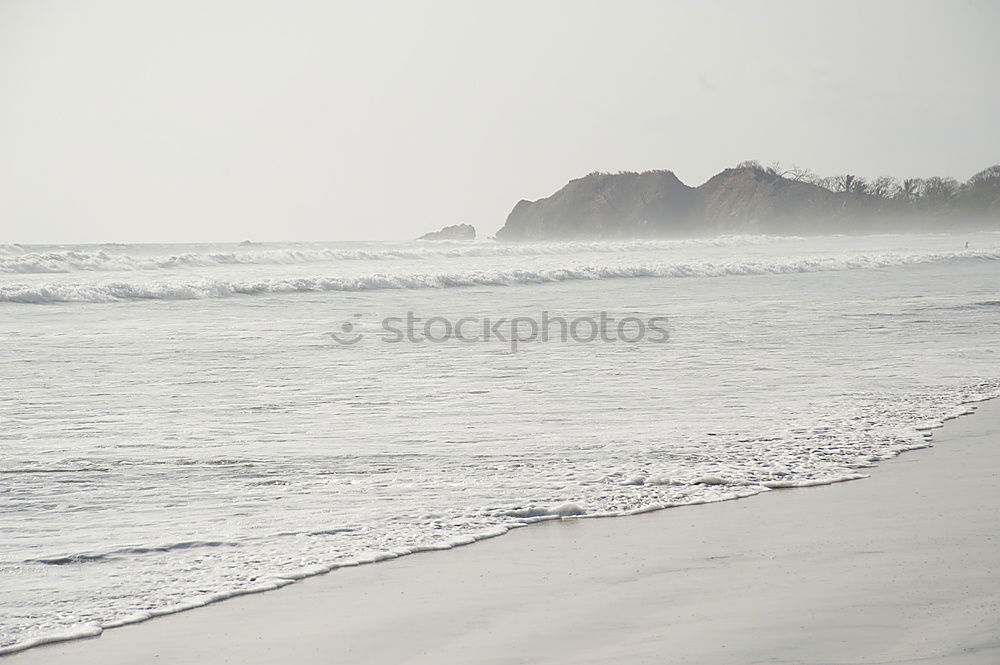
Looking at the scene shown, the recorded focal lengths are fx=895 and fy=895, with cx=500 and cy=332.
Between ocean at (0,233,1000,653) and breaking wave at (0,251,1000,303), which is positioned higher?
breaking wave at (0,251,1000,303)

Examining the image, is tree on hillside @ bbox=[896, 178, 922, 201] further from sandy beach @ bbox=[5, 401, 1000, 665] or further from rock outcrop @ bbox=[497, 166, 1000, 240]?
sandy beach @ bbox=[5, 401, 1000, 665]

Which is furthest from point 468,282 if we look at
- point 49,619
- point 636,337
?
point 49,619

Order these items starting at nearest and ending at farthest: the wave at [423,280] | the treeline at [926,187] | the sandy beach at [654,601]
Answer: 1. the sandy beach at [654,601]
2. the wave at [423,280]
3. the treeline at [926,187]

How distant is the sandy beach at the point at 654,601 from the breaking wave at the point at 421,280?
17473mm

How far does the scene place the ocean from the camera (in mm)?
4121

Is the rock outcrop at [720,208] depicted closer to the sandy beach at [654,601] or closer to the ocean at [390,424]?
the ocean at [390,424]

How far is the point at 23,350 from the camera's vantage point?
1131 cm

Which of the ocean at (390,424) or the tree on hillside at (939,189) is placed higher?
the tree on hillside at (939,189)

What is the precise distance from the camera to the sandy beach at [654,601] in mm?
2941

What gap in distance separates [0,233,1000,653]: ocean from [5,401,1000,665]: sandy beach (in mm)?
235

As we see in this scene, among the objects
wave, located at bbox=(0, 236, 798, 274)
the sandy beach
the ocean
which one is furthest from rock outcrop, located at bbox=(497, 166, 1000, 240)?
the sandy beach

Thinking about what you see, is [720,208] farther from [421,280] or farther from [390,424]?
[390,424]

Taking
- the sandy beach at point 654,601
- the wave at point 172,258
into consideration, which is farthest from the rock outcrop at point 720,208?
the sandy beach at point 654,601

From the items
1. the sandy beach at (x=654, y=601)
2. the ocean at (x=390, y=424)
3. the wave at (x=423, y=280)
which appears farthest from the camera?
the wave at (x=423, y=280)
